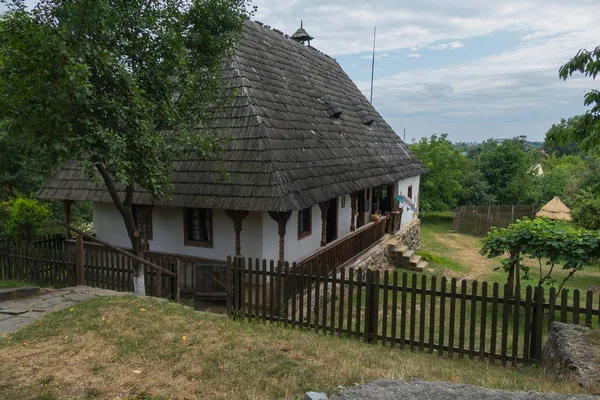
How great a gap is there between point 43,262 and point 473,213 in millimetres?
24475

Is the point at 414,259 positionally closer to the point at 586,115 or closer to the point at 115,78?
the point at 586,115

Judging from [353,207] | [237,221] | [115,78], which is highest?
[115,78]

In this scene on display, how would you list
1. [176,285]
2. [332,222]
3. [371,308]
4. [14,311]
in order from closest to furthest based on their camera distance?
[14,311]
[371,308]
[176,285]
[332,222]

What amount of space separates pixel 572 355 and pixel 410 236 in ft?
48.1

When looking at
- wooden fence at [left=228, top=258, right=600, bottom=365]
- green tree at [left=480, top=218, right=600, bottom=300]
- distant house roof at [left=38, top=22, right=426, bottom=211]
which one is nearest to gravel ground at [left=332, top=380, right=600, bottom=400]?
wooden fence at [left=228, top=258, right=600, bottom=365]

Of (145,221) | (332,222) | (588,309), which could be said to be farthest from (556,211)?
(145,221)

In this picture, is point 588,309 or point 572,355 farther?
point 588,309

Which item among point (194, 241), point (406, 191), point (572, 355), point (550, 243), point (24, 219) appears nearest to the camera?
point (572, 355)

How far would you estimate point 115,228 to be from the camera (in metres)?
11.9

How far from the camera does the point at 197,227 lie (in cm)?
1063

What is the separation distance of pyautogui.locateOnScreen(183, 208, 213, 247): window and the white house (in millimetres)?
26

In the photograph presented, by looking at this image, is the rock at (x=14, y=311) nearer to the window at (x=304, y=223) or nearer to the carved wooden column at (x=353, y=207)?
the window at (x=304, y=223)

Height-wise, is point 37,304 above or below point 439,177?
below

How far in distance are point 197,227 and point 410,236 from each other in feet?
39.3
